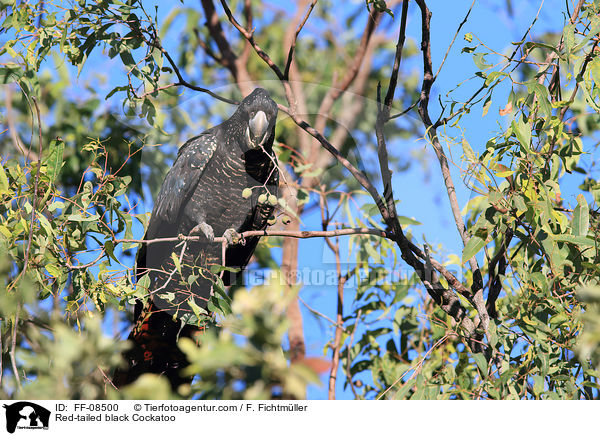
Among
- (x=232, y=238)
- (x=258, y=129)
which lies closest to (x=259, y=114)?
(x=258, y=129)

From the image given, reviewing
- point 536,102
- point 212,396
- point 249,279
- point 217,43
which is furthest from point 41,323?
point 217,43

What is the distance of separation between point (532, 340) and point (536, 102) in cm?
41

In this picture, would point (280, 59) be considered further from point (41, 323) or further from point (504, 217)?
point (41, 323)

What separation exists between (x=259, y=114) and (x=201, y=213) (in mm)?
345

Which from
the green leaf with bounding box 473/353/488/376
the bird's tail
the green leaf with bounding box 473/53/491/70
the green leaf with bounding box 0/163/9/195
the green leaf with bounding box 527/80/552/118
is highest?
the green leaf with bounding box 473/53/491/70

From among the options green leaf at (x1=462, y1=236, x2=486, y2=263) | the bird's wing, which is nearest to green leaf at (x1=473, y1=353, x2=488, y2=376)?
green leaf at (x1=462, y1=236, x2=486, y2=263)

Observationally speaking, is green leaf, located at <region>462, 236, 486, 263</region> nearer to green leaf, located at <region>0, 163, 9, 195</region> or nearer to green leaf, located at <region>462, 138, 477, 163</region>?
green leaf, located at <region>462, 138, 477, 163</region>

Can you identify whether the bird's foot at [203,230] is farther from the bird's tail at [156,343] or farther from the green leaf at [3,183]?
the green leaf at [3,183]

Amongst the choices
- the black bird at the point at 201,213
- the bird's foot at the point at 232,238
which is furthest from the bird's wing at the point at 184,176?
the bird's foot at the point at 232,238

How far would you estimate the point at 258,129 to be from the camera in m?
1.11

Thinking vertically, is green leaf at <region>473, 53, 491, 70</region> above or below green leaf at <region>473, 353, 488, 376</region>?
above
